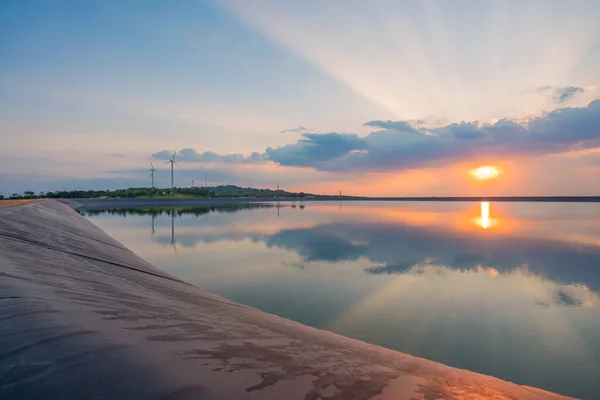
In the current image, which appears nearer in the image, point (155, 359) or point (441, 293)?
point (155, 359)

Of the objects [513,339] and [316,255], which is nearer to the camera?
[513,339]

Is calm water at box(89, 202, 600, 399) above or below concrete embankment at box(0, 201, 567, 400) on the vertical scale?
below

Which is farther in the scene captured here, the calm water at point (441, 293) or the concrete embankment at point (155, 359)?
the calm water at point (441, 293)

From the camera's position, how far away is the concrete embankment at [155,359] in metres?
2.77

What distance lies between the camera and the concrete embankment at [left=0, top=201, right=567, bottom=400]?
277 cm

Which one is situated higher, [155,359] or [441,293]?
Result: [155,359]

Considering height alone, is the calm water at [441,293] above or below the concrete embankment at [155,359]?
below

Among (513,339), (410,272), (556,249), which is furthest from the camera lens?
(556,249)

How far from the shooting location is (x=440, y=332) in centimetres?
986

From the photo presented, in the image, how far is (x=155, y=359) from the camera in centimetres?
328

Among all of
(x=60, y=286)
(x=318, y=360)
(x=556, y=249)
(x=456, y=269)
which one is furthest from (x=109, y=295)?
(x=556, y=249)

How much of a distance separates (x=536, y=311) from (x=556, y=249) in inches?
728

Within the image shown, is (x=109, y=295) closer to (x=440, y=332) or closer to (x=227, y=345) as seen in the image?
(x=227, y=345)

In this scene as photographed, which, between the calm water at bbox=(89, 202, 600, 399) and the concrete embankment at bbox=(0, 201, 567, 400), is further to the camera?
the calm water at bbox=(89, 202, 600, 399)
